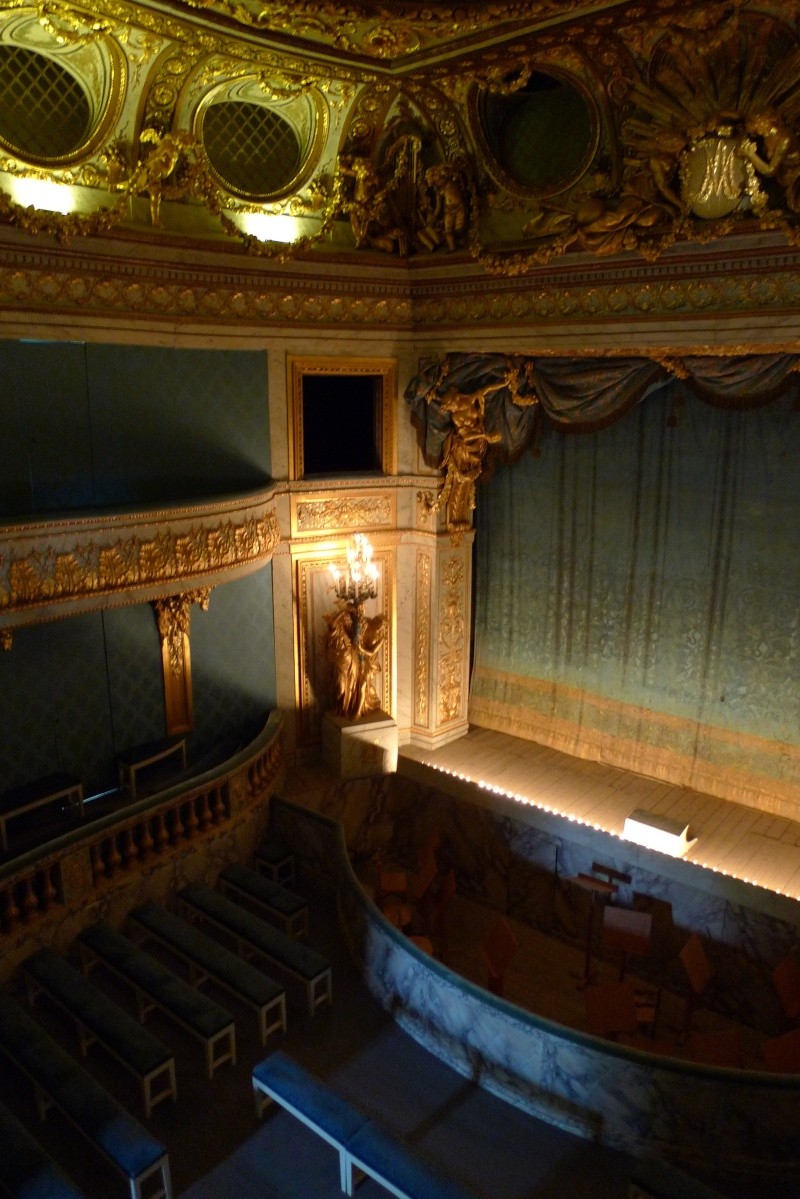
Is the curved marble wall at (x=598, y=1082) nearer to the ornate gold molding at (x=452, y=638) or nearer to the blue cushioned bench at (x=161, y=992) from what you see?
the blue cushioned bench at (x=161, y=992)

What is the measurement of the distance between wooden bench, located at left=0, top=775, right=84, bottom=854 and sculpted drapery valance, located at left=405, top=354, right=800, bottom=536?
4.50m

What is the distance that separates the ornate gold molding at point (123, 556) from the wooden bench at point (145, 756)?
164cm

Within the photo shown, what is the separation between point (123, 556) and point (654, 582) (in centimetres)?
515

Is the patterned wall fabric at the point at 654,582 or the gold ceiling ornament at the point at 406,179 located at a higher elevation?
the gold ceiling ornament at the point at 406,179

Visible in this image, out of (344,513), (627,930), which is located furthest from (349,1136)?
(344,513)

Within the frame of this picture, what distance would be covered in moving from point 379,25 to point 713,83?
7.91ft

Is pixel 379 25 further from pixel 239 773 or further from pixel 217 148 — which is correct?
pixel 239 773

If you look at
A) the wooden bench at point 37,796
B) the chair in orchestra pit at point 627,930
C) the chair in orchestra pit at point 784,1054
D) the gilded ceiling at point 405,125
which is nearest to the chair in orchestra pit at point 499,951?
the chair in orchestra pit at point 627,930

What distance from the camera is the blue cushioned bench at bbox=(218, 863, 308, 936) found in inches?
271

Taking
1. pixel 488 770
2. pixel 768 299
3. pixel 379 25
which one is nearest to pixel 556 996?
pixel 488 770

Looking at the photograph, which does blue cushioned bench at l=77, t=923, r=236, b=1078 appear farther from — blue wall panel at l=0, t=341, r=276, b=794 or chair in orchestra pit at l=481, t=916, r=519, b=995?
chair in orchestra pit at l=481, t=916, r=519, b=995

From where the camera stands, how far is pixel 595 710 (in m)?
9.54

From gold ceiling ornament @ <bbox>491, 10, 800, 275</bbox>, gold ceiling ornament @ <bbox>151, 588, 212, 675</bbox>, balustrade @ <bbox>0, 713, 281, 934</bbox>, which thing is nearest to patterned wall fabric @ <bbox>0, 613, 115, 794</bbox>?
gold ceiling ornament @ <bbox>151, 588, 212, 675</bbox>

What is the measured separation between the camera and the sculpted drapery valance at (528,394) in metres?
7.38
